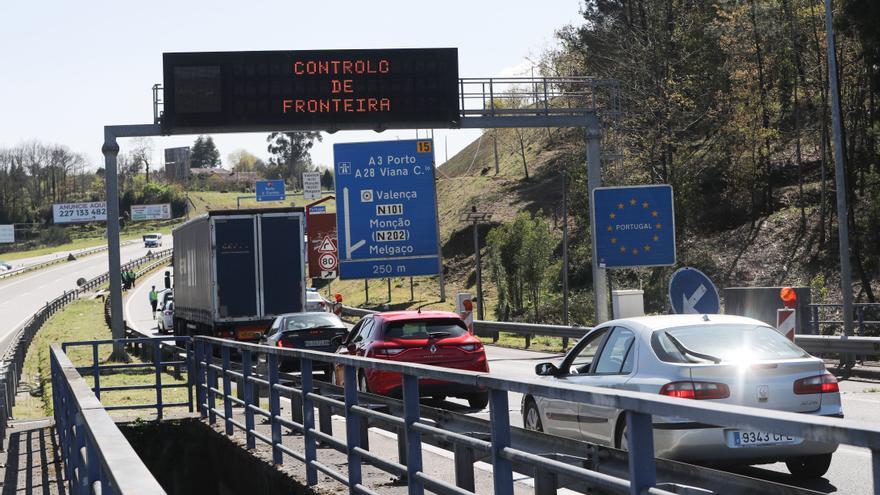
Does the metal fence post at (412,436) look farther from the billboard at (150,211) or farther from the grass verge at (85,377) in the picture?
the billboard at (150,211)

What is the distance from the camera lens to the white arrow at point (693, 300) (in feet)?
62.2

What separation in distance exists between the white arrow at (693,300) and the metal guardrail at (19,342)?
996cm

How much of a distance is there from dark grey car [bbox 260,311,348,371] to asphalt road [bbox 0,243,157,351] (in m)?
32.3

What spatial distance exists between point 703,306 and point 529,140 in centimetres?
8537

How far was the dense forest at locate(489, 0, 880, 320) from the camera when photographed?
47625 mm

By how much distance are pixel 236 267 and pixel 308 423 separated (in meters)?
20.6

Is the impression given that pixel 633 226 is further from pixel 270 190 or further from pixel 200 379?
pixel 270 190

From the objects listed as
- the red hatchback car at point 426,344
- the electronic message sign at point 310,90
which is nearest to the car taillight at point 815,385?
the red hatchback car at point 426,344

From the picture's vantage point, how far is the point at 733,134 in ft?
189

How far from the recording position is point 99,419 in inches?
227

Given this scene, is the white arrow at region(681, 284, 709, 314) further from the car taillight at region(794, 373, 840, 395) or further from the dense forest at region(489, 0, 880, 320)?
the dense forest at region(489, 0, 880, 320)

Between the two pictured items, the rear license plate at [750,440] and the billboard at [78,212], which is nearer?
the rear license plate at [750,440]

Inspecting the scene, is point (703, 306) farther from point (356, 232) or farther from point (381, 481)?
point (356, 232)

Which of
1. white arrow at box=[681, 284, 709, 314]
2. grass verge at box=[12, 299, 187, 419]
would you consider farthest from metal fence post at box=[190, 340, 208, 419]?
white arrow at box=[681, 284, 709, 314]
